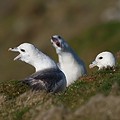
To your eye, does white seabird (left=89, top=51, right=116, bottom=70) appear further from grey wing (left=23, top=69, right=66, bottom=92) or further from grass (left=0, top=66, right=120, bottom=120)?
grass (left=0, top=66, right=120, bottom=120)

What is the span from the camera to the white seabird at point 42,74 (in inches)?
664

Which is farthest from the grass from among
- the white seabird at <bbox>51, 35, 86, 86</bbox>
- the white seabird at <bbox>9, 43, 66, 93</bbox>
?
the white seabird at <bbox>51, 35, 86, 86</bbox>

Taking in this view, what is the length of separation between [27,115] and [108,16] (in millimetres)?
49662

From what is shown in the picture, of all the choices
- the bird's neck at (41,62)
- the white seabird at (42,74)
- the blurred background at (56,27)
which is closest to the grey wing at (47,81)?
the white seabird at (42,74)

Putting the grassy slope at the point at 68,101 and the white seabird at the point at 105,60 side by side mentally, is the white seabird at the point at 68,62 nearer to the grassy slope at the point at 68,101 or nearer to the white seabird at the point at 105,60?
the white seabird at the point at 105,60

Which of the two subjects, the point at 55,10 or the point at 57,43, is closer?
the point at 57,43

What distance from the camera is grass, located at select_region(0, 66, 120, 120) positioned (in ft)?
43.9

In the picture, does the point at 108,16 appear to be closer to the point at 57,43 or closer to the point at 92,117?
the point at 57,43

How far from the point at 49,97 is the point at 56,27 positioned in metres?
54.4

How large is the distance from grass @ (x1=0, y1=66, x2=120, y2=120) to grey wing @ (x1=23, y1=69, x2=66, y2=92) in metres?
0.28

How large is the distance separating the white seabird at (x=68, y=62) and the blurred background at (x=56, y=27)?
77.8ft

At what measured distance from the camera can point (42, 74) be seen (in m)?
17.6

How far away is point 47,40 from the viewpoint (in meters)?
65.1

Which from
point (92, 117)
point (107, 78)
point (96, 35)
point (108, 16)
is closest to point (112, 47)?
point (96, 35)
